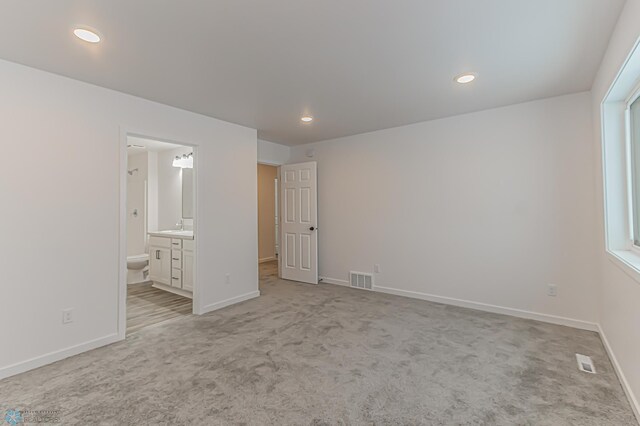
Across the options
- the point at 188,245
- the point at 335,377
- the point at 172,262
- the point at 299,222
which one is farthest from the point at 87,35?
the point at 299,222

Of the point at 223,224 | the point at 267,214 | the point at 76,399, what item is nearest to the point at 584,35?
the point at 223,224

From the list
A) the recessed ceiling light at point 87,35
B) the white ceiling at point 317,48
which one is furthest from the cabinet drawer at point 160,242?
the recessed ceiling light at point 87,35

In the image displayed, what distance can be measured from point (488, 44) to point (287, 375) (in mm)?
2810

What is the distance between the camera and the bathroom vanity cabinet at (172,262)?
13.5 feet

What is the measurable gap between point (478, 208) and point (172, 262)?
425cm

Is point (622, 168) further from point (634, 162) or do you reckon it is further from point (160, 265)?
point (160, 265)

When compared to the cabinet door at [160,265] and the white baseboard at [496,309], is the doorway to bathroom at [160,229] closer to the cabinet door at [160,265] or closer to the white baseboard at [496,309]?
the cabinet door at [160,265]

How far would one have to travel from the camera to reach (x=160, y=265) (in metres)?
4.62

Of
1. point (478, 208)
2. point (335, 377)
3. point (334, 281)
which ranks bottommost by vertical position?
point (335, 377)

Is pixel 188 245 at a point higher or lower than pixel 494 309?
higher

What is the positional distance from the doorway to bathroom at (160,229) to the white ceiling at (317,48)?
5.60ft

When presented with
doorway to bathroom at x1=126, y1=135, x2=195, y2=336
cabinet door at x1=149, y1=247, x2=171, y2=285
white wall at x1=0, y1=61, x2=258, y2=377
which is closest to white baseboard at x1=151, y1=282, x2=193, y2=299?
doorway to bathroom at x1=126, y1=135, x2=195, y2=336

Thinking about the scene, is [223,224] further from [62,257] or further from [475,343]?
[475,343]

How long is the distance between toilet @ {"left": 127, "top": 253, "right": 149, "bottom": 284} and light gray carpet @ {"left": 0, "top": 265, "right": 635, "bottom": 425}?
221cm
